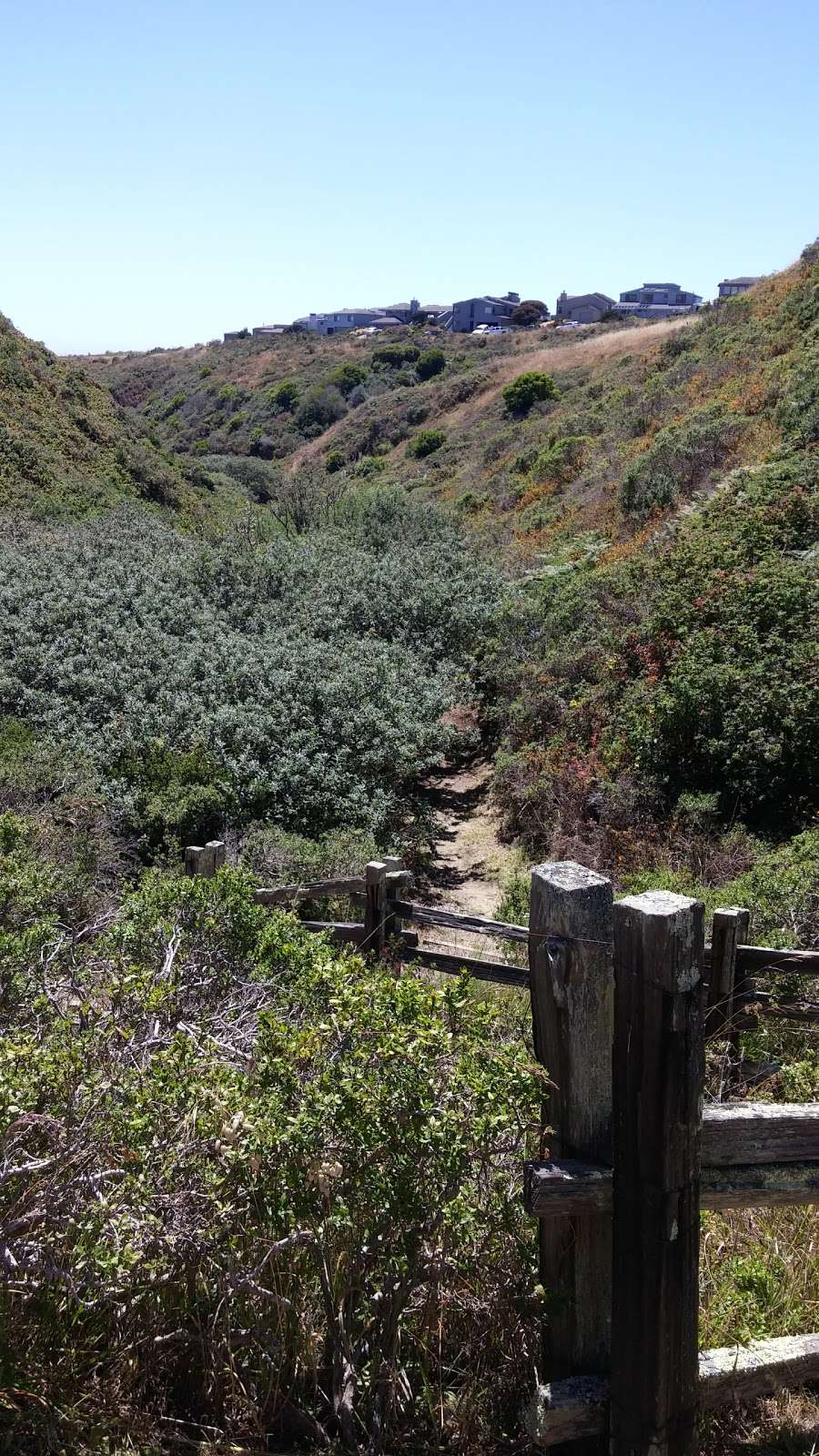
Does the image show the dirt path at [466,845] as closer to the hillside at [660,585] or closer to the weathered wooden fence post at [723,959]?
the hillside at [660,585]

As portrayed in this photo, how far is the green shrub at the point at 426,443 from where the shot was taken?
4272 centimetres

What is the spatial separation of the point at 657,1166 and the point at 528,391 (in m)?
41.9

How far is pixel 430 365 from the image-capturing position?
192ft

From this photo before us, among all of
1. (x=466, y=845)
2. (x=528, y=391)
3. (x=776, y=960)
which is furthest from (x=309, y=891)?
(x=528, y=391)

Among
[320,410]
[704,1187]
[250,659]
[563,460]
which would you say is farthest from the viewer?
[320,410]

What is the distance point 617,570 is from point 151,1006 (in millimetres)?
13434

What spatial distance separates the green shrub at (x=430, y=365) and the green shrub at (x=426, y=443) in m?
16.2

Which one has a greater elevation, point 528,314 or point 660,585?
point 528,314

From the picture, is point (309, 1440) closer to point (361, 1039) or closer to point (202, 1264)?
point (202, 1264)

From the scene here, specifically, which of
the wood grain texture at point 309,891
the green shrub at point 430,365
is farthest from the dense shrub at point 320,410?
the wood grain texture at point 309,891

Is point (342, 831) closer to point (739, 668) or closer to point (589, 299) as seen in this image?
point (739, 668)

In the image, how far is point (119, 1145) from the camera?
277 cm

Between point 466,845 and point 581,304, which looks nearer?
point 466,845

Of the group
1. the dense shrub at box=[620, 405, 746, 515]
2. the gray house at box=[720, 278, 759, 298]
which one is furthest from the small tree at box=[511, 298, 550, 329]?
the dense shrub at box=[620, 405, 746, 515]
